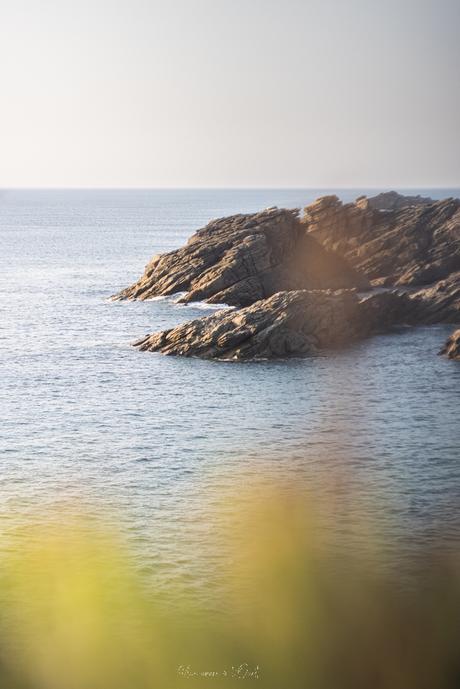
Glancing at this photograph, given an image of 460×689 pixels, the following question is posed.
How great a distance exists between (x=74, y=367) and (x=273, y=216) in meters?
58.3

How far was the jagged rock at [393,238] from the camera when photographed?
158 meters

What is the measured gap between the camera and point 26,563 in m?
58.6

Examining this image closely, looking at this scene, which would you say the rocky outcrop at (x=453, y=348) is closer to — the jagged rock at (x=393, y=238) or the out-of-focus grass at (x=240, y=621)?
the jagged rock at (x=393, y=238)

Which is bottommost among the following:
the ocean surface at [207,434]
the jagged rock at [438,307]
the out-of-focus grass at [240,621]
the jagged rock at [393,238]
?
the out-of-focus grass at [240,621]

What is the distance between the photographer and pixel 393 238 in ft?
545

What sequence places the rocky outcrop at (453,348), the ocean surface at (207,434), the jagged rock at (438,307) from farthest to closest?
the jagged rock at (438,307) < the rocky outcrop at (453,348) < the ocean surface at (207,434)

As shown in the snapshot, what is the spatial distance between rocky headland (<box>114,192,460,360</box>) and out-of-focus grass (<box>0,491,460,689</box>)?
168 feet

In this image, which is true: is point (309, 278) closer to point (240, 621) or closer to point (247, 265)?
point (247, 265)

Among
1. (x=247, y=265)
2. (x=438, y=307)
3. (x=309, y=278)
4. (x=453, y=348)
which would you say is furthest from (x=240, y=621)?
(x=309, y=278)

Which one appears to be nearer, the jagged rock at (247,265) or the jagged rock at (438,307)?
the jagged rock at (438,307)

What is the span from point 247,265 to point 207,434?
64017 mm

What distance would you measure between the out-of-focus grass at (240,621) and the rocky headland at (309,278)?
168ft

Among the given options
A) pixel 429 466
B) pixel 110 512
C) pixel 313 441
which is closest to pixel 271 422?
pixel 313 441

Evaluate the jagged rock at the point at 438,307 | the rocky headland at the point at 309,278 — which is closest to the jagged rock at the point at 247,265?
the rocky headland at the point at 309,278
